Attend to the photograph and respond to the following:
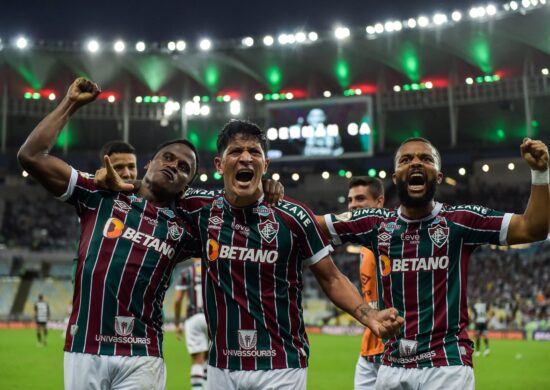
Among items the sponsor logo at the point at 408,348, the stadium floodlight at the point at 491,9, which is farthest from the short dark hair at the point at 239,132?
the stadium floodlight at the point at 491,9

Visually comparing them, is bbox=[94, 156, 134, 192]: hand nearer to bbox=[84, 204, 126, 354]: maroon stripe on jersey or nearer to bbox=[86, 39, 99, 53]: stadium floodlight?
bbox=[84, 204, 126, 354]: maroon stripe on jersey

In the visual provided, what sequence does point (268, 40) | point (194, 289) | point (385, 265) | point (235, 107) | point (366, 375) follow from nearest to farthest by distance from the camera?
point (385, 265), point (366, 375), point (194, 289), point (268, 40), point (235, 107)

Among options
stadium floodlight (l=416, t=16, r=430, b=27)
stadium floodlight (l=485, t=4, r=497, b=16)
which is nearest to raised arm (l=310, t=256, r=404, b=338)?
stadium floodlight (l=485, t=4, r=497, b=16)

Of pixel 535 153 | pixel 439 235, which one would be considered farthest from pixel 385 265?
pixel 535 153

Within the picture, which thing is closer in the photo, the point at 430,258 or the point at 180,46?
the point at 430,258

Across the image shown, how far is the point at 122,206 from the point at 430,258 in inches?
81.9

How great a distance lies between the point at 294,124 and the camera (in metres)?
33.7

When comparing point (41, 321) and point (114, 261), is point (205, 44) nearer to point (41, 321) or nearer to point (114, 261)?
point (41, 321)

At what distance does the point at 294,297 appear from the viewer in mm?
4223

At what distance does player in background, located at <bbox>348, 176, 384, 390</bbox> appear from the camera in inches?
253

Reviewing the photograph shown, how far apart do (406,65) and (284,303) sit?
3688 cm

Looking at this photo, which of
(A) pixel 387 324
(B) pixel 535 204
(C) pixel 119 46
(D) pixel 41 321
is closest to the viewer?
(A) pixel 387 324

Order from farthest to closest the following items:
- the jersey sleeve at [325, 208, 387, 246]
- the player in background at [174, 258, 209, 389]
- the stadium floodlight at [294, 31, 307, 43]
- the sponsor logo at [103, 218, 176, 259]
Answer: the stadium floodlight at [294, 31, 307, 43]
the player in background at [174, 258, 209, 389]
the jersey sleeve at [325, 208, 387, 246]
the sponsor logo at [103, 218, 176, 259]

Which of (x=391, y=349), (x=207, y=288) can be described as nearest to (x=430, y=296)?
(x=391, y=349)
